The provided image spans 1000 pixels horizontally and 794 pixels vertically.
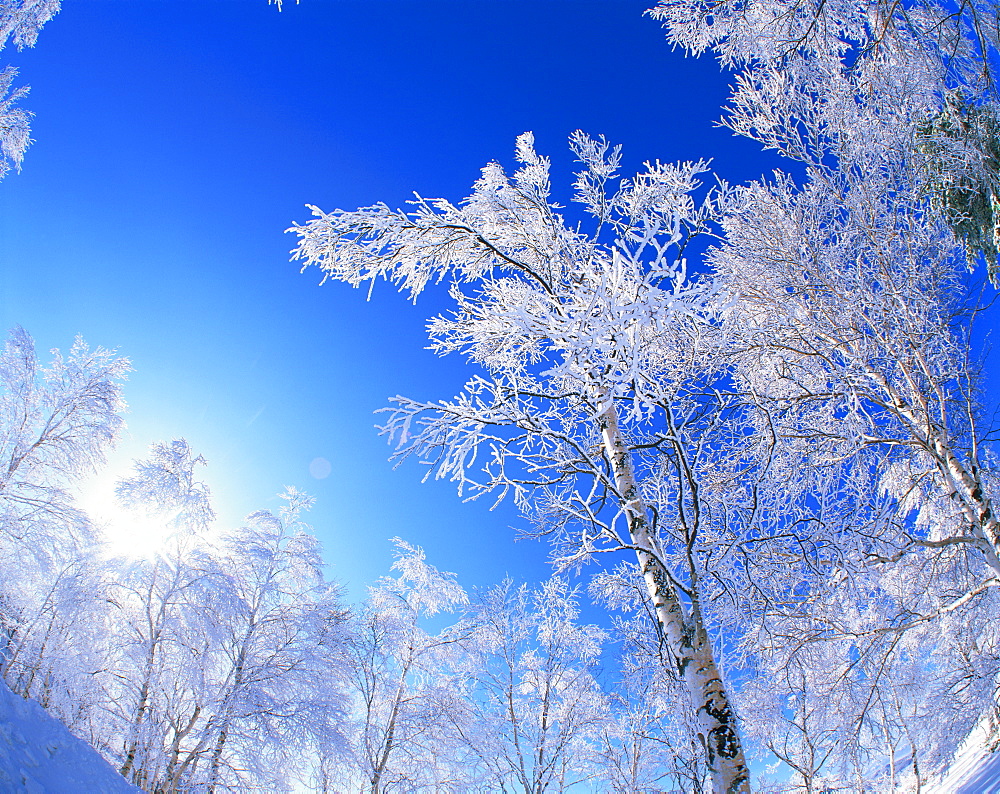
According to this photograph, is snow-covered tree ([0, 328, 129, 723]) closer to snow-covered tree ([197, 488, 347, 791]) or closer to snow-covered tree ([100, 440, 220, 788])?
snow-covered tree ([100, 440, 220, 788])

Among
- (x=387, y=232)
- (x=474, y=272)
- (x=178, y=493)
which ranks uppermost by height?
(x=178, y=493)

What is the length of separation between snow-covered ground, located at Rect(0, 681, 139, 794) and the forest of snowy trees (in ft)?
11.5

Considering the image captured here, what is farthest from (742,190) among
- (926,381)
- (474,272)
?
(474,272)

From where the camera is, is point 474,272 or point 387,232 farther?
point 474,272

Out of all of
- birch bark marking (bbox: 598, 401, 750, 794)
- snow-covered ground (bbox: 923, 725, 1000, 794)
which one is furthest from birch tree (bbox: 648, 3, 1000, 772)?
snow-covered ground (bbox: 923, 725, 1000, 794)

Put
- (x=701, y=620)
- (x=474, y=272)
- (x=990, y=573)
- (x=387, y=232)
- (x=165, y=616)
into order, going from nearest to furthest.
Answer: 1. (x=701, y=620)
2. (x=387, y=232)
3. (x=474, y=272)
4. (x=990, y=573)
5. (x=165, y=616)

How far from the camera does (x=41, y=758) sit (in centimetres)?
362

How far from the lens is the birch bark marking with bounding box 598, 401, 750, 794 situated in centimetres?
247

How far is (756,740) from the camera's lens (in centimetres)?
1020

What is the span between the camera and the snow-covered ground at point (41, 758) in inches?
125

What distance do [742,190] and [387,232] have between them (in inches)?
189

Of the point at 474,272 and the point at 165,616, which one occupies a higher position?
the point at 474,272

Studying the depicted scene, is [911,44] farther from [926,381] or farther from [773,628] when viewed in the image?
[773,628]

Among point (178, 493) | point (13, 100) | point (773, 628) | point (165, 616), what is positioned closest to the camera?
point (773, 628)
